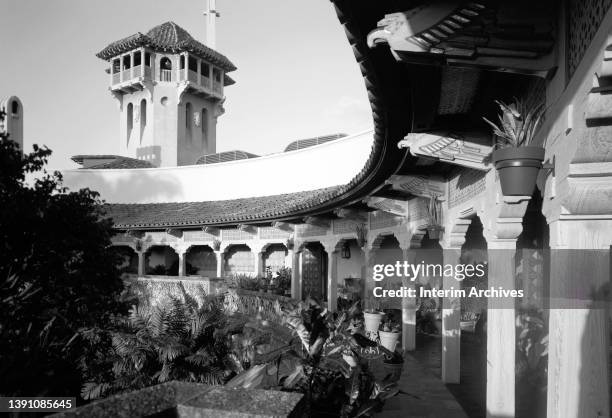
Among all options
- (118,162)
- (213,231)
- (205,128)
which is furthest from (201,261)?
(205,128)

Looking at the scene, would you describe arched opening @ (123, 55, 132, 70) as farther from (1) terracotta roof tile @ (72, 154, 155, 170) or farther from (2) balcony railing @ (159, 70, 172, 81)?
(1) terracotta roof tile @ (72, 154, 155, 170)

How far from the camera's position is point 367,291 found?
14.6 m

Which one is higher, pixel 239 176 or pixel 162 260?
pixel 239 176

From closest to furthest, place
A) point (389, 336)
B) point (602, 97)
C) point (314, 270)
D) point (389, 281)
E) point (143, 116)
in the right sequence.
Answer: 1. point (602, 97)
2. point (389, 336)
3. point (389, 281)
4. point (314, 270)
5. point (143, 116)

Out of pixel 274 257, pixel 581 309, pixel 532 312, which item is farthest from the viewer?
pixel 274 257

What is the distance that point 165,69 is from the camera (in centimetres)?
3047

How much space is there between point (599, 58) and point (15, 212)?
291 inches

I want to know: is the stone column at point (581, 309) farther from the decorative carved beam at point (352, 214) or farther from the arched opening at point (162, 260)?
the arched opening at point (162, 260)

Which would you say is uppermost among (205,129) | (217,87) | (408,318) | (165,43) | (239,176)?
(165,43)

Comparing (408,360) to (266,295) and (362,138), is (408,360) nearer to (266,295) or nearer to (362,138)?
(266,295)

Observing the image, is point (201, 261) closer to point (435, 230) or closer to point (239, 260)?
point (239, 260)

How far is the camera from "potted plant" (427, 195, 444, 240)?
25.8 feet

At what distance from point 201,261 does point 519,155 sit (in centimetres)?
2171

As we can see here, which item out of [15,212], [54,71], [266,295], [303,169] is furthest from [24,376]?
[54,71]
